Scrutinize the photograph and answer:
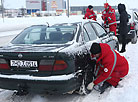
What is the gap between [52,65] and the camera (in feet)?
10.5

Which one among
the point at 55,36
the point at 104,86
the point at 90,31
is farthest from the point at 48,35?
the point at 104,86

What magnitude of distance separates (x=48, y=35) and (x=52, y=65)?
1.08 meters

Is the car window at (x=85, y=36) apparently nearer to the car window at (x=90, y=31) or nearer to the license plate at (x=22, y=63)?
the car window at (x=90, y=31)

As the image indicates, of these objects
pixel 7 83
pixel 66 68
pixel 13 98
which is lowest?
pixel 13 98

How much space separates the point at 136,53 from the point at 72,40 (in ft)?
15.6

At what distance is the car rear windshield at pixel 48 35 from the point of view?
3.93 m

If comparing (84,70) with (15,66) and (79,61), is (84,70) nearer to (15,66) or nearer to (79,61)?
(79,61)

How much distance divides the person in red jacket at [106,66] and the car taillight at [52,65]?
33.0 inches

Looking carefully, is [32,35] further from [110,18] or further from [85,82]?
[110,18]

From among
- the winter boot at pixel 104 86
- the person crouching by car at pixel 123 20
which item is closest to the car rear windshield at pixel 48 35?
the winter boot at pixel 104 86

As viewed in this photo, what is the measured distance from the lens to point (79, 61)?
Result: 138 inches

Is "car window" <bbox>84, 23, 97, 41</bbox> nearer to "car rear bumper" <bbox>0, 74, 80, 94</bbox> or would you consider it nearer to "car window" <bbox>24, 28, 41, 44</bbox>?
"car window" <bbox>24, 28, 41, 44</bbox>

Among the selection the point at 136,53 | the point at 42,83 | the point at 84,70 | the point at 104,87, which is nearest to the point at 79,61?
the point at 84,70

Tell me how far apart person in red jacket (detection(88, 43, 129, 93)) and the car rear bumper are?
723 mm
